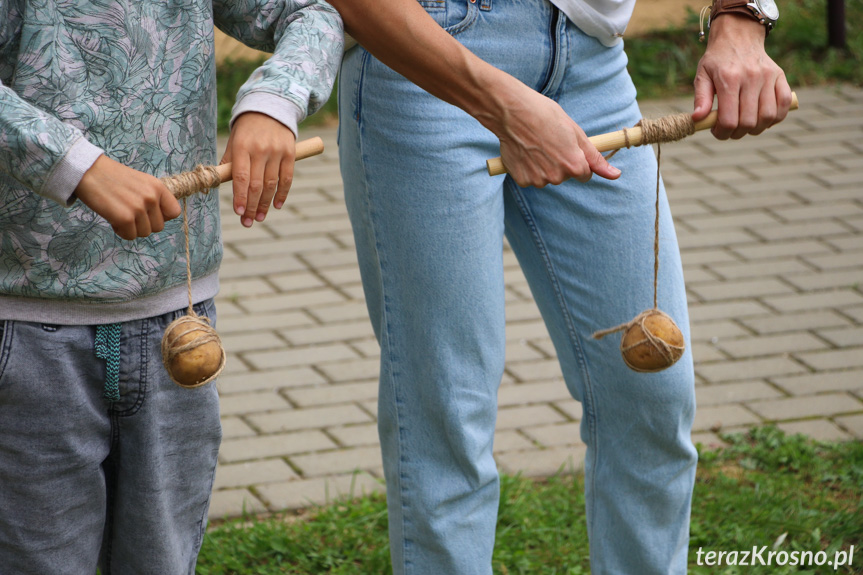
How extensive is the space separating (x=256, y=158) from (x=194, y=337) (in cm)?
28

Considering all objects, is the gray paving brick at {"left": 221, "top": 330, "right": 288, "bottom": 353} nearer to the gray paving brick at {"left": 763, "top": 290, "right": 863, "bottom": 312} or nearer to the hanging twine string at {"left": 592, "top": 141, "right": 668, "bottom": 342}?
the gray paving brick at {"left": 763, "top": 290, "right": 863, "bottom": 312}

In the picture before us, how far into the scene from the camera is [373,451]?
3188 millimetres

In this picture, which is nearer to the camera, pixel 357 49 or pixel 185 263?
pixel 185 263

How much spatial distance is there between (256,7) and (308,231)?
2.97 metres

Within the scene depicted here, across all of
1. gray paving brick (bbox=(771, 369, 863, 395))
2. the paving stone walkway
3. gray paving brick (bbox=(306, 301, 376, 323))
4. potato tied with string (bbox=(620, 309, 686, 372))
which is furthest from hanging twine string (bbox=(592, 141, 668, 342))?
gray paving brick (bbox=(306, 301, 376, 323))

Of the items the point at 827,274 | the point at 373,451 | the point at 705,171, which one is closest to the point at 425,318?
the point at 373,451

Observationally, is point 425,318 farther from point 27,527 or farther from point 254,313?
point 254,313

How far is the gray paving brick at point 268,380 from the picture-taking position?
139 inches

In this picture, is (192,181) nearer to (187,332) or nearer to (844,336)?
(187,332)

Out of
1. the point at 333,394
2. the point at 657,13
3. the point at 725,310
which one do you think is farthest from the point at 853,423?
the point at 657,13

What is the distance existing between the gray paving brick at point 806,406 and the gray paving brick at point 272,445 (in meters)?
1.31

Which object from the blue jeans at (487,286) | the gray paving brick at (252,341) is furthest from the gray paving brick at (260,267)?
the blue jeans at (487,286)

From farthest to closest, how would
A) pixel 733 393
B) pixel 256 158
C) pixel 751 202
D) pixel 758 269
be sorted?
1. pixel 751 202
2. pixel 758 269
3. pixel 733 393
4. pixel 256 158

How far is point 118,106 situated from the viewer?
163 centimetres
